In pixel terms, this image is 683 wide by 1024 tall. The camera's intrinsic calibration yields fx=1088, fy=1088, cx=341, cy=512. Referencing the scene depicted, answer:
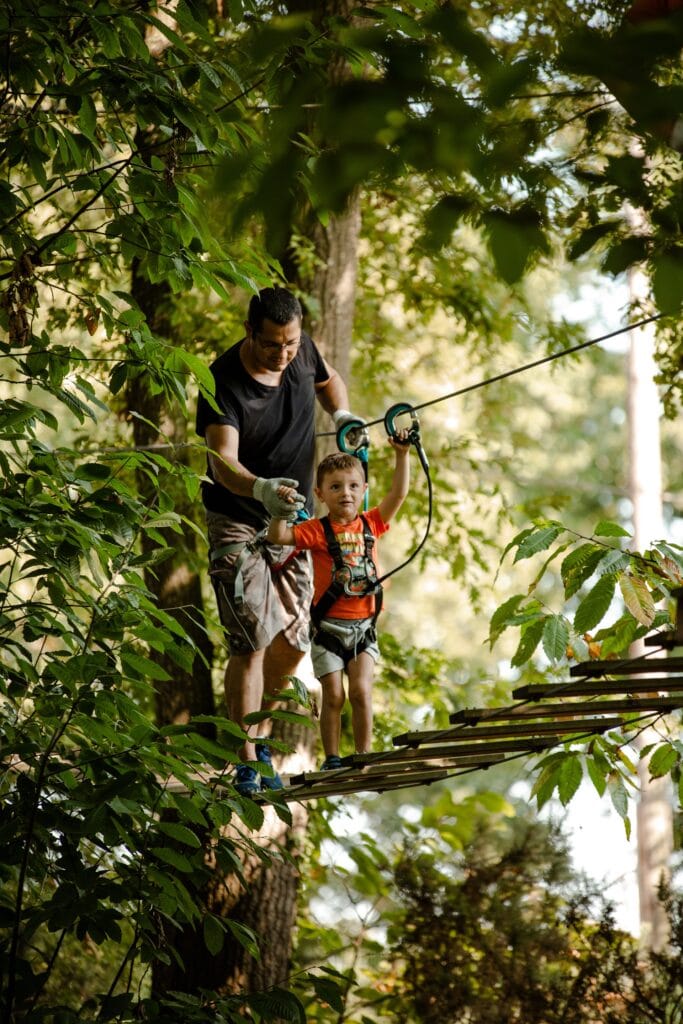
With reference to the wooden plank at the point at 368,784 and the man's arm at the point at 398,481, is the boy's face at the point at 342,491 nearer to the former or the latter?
the man's arm at the point at 398,481

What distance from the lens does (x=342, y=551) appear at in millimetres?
3043

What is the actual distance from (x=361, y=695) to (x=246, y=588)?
48cm

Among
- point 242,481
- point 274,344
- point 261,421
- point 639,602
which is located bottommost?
point 639,602

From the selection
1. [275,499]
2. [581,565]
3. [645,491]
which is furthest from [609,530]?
[645,491]

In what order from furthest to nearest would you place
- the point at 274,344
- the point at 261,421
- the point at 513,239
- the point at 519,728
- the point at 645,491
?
1. the point at 645,491
2. the point at 261,421
3. the point at 274,344
4. the point at 519,728
5. the point at 513,239

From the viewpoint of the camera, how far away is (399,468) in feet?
10.0

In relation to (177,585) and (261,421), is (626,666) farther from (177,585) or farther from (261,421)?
(177,585)

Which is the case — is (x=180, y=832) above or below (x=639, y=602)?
below

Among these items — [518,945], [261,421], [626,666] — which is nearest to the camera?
[626,666]

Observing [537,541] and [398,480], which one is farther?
[398,480]

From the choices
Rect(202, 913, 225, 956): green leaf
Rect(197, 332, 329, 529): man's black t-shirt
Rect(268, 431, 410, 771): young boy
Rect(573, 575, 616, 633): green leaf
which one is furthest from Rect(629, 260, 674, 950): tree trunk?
Rect(202, 913, 225, 956): green leaf

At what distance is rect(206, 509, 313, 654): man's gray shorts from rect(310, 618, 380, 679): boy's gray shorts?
3.8 inches

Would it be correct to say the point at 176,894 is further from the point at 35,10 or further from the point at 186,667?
the point at 35,10

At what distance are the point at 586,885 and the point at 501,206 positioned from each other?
3987 millimetres
